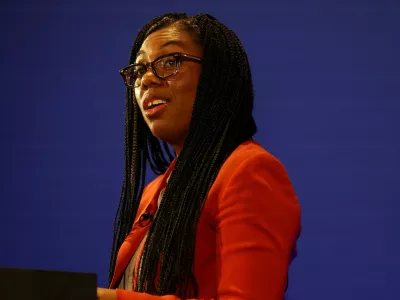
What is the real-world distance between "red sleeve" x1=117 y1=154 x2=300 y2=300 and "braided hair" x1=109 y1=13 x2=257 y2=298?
0.20 feet

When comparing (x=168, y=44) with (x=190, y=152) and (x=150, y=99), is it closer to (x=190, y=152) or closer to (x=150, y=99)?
(x=150, y=99)

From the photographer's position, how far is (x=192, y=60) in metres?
1.17

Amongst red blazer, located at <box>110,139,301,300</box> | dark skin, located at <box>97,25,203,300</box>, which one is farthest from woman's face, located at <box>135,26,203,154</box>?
red blazer, located at <box>110,139,301,300</box>

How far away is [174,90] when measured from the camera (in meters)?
1.16

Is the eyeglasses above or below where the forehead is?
below

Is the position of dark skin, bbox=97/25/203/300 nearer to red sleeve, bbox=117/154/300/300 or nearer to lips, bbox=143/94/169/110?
lips, bbox=143/94/169/110

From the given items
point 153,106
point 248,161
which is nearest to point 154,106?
point 153,106

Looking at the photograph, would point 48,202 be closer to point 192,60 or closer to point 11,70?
point 11,70

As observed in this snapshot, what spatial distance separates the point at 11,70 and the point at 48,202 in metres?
0.48

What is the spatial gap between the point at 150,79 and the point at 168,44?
0.08 meters

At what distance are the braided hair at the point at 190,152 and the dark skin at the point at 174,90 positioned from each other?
0.8 inches

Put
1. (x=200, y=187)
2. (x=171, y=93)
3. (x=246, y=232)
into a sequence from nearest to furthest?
(x=246, y=232) < (x=200, y=187) < (x=171, y=93)

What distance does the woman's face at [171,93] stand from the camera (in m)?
1.16

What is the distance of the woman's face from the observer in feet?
3.80
